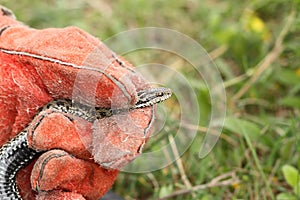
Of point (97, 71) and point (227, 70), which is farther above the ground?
point (227, 70)

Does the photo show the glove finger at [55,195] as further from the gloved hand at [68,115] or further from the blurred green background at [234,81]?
the blurred green background at [234,81]

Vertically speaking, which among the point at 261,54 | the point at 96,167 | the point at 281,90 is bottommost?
the point at 96,167

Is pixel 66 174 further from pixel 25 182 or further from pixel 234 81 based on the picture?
pixel 234 81

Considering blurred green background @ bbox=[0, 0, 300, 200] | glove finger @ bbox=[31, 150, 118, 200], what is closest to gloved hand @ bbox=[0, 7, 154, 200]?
glove finger @ bbox=[31, 150, 118, 200]

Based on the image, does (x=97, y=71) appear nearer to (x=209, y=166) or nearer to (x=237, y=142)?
(x=209, y=166)

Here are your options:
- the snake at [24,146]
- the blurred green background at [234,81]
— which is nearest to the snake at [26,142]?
the snake at [24,146]

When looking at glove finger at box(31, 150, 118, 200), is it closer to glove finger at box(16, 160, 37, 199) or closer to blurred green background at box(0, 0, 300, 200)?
glove finger at box(16, 160, 37, 199)

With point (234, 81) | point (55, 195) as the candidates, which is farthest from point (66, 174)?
point (234, 81)

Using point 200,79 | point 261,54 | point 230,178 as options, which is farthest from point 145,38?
point 230,178
